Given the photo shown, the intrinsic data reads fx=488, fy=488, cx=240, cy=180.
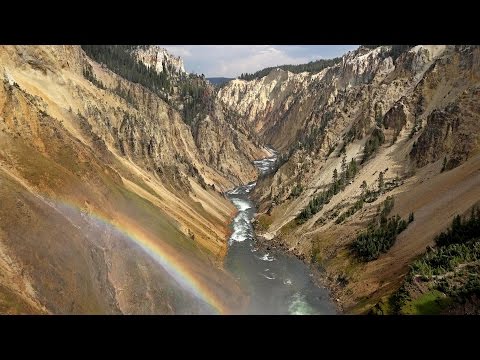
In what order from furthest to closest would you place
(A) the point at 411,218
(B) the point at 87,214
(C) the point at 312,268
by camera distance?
(C) the point at 312,268 → (A) the point at 411,218 → (B) the point at 87,214

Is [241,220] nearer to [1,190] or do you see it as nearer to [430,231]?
[430,231]

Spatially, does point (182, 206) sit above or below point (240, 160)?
above

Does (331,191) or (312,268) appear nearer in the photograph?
(312,268)

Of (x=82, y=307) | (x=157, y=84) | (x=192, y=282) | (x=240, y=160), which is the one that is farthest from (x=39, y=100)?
(x=157, y=84)

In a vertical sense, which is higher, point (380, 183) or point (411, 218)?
point (411, 218)

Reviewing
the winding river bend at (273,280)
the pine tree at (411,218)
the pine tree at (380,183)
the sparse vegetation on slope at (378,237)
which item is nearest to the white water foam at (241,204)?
the winding river bend at (273,280)

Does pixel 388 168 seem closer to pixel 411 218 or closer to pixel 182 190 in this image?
pixel 411 218

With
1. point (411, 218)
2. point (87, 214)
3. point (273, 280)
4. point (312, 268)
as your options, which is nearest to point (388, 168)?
point (411, 218)
